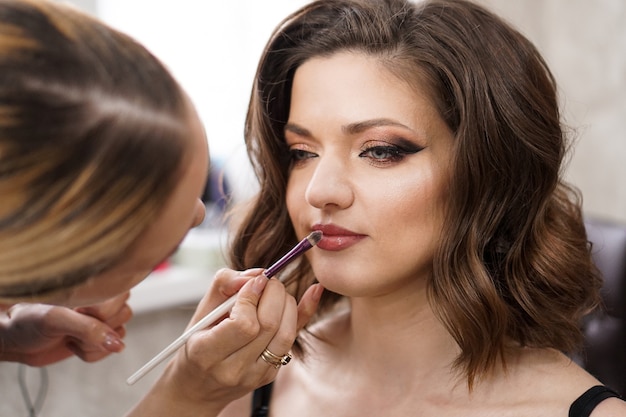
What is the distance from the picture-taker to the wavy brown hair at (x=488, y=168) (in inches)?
40.6

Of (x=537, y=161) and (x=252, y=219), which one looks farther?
(x=252, y=219)

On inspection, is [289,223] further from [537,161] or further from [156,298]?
[156,298]

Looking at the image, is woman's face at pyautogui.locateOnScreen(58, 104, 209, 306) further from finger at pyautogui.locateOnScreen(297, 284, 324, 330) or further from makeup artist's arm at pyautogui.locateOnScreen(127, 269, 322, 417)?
finger at pyautogui.locateOnScreen(297, 284, 324, 330)

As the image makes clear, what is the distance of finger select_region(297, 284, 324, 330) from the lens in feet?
3.44

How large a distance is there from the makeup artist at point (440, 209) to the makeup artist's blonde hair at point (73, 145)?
384 mm

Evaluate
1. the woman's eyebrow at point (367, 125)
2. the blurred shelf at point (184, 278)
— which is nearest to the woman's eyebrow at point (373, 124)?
the woman's eyebrow at point (367, 125)

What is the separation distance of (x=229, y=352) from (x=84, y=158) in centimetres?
41

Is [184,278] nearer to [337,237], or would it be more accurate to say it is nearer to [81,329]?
[81,329]

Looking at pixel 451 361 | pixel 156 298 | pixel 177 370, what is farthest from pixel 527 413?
pixel 156 298

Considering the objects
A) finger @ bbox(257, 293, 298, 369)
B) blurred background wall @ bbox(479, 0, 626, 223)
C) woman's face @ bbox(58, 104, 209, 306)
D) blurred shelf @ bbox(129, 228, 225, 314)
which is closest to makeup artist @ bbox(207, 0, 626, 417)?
finger @ bbox(257, 293, 298, 369)

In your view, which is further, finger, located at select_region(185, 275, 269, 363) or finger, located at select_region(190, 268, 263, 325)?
finger, located at select_region(190, 268, 263, 325)

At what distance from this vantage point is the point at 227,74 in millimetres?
2332

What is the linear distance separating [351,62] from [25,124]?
1.89ft

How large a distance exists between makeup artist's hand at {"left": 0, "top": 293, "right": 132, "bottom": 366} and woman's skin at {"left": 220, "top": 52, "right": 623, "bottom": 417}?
34 centimetres
